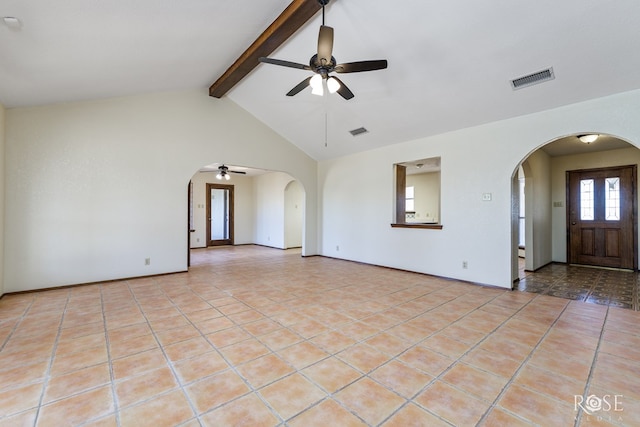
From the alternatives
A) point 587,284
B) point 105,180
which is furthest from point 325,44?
point 587,284

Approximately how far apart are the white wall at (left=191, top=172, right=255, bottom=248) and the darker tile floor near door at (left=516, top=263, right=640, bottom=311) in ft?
27.6

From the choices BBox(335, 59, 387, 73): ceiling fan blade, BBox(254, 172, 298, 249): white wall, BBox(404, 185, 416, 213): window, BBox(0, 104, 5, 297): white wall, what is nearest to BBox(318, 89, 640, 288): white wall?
BBox(335, 59, 387, 73): ceiling fan blade

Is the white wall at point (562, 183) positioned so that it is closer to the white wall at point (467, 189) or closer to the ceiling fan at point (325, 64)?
the white wall at point (467, 189)

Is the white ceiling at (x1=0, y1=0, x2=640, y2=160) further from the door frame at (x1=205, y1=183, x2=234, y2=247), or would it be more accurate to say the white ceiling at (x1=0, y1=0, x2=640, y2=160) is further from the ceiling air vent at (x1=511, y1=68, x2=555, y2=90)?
the door frame at (x1=205, y1=183, x2=234, y2=247)

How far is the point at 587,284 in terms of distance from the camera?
4.63 meters

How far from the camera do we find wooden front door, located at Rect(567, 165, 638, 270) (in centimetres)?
572

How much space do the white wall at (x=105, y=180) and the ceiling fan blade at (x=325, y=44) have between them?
12.0 ft

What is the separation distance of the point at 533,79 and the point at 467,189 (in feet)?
5.78

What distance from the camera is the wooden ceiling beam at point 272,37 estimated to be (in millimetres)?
3182

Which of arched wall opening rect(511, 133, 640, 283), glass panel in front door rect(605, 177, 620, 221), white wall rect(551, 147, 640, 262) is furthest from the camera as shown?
white wall rect(551, 147, 640, 262)

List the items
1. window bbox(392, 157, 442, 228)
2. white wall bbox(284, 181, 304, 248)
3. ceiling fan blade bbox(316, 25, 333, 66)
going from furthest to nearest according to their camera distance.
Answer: window bbox(392, 157, 442, 228), white wall bbox(284, 181, 304, 248), ceiling fan blade bbox(316, 25, 333, 66)

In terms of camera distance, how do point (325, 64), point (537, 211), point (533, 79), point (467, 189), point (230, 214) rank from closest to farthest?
1. point (325, 64)
2. point (533, 79)
3. point (467, 189)
4. point (537, 211)
5. point (230, 214)

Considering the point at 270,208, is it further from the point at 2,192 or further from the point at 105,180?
the point at 2,192

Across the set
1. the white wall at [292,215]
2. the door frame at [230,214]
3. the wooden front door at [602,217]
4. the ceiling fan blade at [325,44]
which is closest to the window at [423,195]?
the wooden front door at [602,217]
